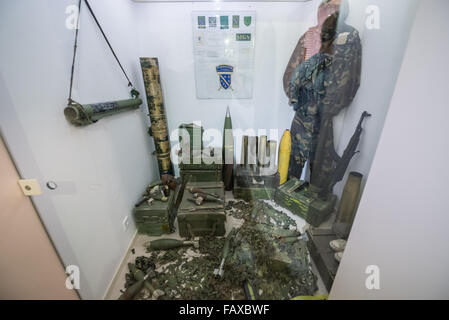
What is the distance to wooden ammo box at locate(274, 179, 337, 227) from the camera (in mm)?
1693

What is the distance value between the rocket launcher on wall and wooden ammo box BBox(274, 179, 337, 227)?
0.14 meters

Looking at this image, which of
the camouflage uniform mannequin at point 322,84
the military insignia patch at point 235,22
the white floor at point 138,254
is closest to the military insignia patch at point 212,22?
the military insignia patch at point 235,22

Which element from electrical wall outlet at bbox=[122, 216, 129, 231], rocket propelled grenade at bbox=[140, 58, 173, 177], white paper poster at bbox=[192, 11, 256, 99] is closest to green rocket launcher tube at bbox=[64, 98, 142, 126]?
rocket propelled grenade at bbox=[140, 58, 173, 177]

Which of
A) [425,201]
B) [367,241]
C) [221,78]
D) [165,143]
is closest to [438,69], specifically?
[425,201]

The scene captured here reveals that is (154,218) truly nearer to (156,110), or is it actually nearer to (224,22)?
(156,110)

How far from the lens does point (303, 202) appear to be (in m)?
1.80

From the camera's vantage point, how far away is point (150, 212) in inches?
63.7

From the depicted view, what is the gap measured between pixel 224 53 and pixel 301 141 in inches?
56.5

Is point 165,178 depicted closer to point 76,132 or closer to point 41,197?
point 76,132

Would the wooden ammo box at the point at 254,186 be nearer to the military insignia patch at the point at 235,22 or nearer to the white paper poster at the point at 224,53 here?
the white paper poster at the point at 224,53

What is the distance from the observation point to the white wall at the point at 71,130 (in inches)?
27.4

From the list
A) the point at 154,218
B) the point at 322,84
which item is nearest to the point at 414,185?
the point at 322,84

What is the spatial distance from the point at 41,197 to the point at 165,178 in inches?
46.5

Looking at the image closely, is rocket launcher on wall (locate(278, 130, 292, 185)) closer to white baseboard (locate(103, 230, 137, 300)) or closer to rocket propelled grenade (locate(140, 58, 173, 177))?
rocket propelled grenade (locate(140, 58, 173, 177))
